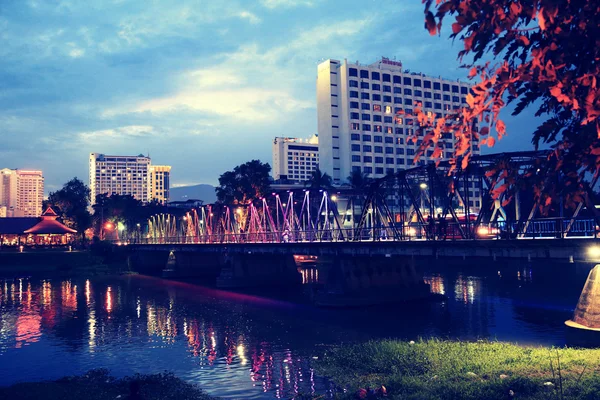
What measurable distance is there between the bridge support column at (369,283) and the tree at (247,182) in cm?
6527

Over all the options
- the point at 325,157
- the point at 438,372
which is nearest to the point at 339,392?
the point at 438,372

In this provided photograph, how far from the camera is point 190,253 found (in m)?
111

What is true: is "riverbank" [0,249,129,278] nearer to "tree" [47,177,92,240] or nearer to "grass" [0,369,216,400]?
"tree" [47,177,92,240]

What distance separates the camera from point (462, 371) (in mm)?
23594

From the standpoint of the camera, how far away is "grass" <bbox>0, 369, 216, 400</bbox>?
2391cm

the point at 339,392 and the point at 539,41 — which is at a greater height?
the point at 539,41

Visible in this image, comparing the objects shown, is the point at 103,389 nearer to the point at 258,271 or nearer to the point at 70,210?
the point at 258,271

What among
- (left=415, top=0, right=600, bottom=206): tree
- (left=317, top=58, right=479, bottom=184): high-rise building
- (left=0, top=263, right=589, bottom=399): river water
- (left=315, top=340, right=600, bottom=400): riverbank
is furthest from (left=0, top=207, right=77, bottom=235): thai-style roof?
(left=415, top=0, right=600, bottom=206): tree

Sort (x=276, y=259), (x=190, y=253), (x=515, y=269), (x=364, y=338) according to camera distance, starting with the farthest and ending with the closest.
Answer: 1. (x=190, y=253)
2. (x=515, y=269)
3. (x=276, y=259)
4. (x=364, y=338)

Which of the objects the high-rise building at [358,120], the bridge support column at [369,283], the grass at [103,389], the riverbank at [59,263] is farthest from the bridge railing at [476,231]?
the high-rise building at [358,120]

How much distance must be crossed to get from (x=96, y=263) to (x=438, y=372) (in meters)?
116

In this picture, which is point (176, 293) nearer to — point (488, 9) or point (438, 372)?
point (438, 372)

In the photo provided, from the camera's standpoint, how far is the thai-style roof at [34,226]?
475 ft

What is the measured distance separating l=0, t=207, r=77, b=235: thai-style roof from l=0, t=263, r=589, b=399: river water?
72451 millimetres
